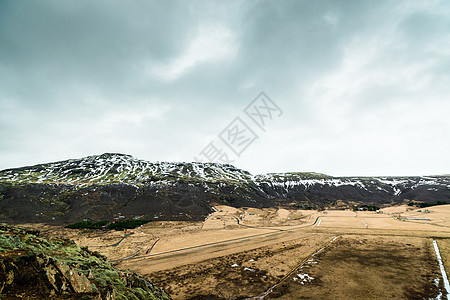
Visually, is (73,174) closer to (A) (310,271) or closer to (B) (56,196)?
(B) (56,196)

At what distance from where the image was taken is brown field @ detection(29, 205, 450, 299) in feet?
61.7

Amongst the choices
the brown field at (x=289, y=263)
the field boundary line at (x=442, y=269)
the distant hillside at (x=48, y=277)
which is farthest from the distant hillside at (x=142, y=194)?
the field boundary line at (x=442, y=269)

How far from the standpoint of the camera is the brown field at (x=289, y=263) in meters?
18.8

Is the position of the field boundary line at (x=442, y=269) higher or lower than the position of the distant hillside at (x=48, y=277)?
lower

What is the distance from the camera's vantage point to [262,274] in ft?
73.2

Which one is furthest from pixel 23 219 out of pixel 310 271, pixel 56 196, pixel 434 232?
pixel 434 232

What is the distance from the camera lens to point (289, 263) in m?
25.4

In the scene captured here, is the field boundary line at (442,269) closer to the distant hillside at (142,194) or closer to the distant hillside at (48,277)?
the distant hillside at (48,277)

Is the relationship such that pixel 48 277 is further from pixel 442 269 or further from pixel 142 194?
pixel 142 194

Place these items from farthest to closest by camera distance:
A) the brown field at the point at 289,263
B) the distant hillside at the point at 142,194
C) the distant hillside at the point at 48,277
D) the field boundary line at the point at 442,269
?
the distant hillside at the point at 142,194 < the brown field at the point at 289,263 < the field boundary line at the point at 442,269 < the distant hillside at the point at 48,277

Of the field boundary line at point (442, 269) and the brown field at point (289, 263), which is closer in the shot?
the field boundary line at point (442, 269)

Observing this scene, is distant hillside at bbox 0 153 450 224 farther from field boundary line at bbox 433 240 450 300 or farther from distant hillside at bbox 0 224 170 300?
field boundary line at bbox 433 240 450 300

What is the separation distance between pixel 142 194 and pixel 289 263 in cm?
7427

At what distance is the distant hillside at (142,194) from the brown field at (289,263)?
26.7 meters
